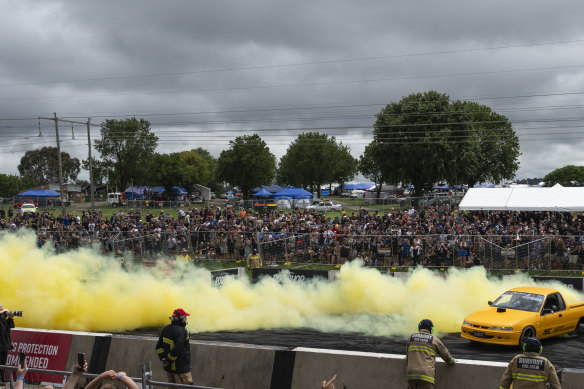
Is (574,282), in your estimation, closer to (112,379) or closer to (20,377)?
(112,379)

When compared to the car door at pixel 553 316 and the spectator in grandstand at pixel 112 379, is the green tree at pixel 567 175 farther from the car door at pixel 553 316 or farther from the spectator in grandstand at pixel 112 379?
the spectator in grandstand at pixel 112 379

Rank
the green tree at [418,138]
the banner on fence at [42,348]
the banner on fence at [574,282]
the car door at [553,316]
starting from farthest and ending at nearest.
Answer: the green tree at [418,138]
the banner on fence at [574,282]
the car door at [553,316]
the banner on fence at [42,348]

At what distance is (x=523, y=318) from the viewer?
1104 cm

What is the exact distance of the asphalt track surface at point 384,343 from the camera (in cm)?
1070

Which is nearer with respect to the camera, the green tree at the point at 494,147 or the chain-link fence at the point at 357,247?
the chain-link fence at the point at 357,247

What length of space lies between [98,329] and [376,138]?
4658 cm

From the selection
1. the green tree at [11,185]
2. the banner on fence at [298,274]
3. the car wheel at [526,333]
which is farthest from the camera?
the green tree at [11,185]

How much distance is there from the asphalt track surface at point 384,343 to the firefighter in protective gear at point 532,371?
15.0 ft

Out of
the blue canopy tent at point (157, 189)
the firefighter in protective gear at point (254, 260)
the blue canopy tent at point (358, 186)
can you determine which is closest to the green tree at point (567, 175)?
the blue canopy tent at point (358, 186)

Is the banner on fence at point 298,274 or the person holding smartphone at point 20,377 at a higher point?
the person holding smartphone at point 20,377

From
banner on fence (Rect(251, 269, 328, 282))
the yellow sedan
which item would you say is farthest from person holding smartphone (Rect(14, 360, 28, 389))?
banner on fence (Rect(251, 269, 328, 282))

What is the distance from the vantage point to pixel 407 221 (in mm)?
28219

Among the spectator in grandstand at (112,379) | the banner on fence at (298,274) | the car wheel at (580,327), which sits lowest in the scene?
the car wheel at (580,327)

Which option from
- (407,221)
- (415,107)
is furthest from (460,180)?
(407,221)
